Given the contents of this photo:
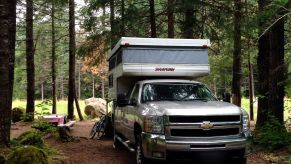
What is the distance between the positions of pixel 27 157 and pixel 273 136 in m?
6.76

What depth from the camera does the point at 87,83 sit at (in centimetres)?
8462

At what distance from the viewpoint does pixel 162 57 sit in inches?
461

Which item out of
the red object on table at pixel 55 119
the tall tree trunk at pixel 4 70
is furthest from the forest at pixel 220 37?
the red object on table at pixel 55 119

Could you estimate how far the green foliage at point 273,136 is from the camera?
11.3 m

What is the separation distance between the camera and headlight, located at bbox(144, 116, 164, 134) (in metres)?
8.20

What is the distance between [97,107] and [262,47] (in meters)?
20.9

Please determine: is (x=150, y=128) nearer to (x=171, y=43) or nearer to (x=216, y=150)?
(x=216, y=150)

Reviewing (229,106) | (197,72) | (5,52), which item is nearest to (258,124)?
(197,72)

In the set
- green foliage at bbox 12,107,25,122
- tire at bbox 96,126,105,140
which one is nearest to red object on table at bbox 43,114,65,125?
tire at bbox 96,126,105,140

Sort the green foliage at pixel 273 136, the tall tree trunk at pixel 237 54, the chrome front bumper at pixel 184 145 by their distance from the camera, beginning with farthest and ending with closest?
the tall tree trunk at pixel 237 54, the green foliage at pixel 273 136, the chrome front bumper at pixel 184 145

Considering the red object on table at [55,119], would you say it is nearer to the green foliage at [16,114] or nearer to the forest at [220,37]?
the forest at [220,37]

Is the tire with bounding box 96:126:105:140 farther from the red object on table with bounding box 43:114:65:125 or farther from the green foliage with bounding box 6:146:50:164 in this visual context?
the green foliage with bounding box 6:146:50:164

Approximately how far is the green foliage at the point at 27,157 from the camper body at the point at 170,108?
2.01 meters

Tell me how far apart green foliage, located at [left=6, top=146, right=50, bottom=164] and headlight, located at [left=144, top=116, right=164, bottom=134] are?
2058 mm
